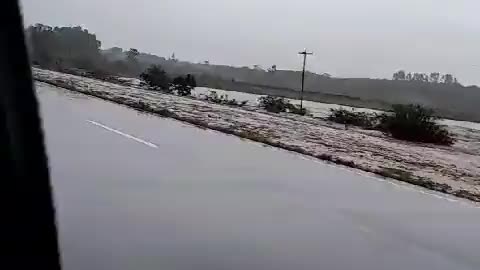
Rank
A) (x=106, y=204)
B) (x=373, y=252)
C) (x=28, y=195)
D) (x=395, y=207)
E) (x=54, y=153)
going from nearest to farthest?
(x=28, y=195), (x=373, y=252), (x=106, y=204), (x=395, y=207), (x=54, y=153)

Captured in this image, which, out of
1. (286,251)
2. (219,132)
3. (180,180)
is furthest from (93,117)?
(286,251)

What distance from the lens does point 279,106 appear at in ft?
114

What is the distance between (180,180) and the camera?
1033 cm

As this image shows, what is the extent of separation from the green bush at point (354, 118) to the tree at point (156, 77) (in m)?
13.9

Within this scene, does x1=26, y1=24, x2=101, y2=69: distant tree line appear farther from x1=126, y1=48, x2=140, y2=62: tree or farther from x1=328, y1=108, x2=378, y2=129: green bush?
x1=328, y1=108, x2=378, y2=129: green bush

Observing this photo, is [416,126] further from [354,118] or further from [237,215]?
[237,215]

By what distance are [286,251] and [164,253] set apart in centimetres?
120

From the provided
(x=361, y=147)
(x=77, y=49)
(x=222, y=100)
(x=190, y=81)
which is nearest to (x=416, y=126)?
(x=361, y=147)

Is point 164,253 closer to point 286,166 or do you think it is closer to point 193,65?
point 286,166

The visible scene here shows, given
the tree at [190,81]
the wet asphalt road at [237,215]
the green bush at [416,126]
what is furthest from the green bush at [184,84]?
the wet asphalt road at [237,215]

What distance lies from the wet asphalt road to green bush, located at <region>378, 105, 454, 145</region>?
10.8 meters

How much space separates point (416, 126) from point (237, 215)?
17137 millimetres

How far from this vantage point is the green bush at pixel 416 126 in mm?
23594

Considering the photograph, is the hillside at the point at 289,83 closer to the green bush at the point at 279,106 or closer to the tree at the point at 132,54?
the tree at the point at 132,54
